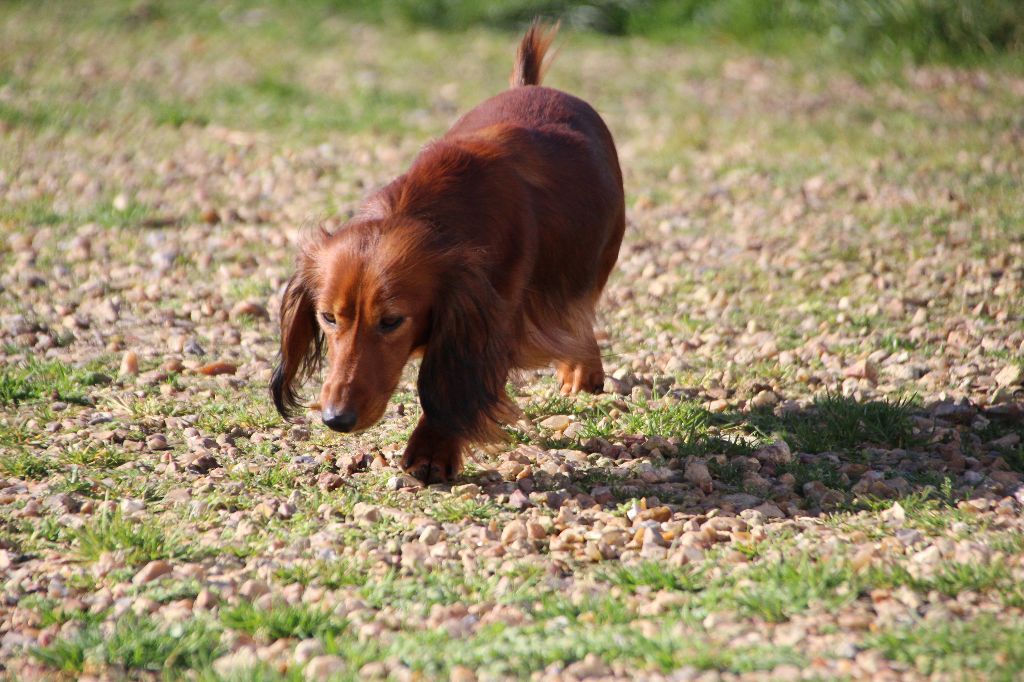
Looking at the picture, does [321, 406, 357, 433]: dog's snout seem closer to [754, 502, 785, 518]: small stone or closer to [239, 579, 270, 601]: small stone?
[239, 579, 270, 601]: small stone

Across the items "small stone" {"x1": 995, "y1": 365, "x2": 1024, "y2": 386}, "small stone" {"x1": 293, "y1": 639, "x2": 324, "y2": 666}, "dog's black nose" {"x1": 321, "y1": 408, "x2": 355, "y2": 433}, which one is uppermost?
"small stone" {"x1": 995, "y1": 365, "x2": 1024, "y2": 386}

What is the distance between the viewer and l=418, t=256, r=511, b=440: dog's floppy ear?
3420 millimetres

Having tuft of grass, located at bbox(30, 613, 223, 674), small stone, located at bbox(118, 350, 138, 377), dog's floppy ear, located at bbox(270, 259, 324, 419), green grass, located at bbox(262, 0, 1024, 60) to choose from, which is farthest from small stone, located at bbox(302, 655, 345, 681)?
green grass, located at bbox(262, 0, 1024, 60)

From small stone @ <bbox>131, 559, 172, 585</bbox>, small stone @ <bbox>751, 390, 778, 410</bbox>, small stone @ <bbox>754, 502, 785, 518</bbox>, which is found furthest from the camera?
small stone @ <bbox>751, 390, 778, 410</bbox>

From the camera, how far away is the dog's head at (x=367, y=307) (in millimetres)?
3270

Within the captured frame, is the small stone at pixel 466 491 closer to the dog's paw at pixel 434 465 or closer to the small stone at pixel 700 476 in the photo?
the dog's paw at pixel 434 465

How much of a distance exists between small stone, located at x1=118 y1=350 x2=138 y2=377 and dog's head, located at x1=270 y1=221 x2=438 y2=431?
1320 millimetres

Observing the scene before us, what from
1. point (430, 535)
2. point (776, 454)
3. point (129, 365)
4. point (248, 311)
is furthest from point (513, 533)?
point (248, 311)

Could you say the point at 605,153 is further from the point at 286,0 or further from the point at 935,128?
the point at 286,0

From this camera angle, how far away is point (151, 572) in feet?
10.0

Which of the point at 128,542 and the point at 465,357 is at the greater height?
the point at 465,357

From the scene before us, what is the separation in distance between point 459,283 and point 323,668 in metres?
1.19

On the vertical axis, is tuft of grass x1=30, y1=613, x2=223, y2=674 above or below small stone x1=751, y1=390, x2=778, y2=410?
below

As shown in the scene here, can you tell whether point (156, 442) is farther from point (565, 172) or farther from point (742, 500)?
point (742, 500)
